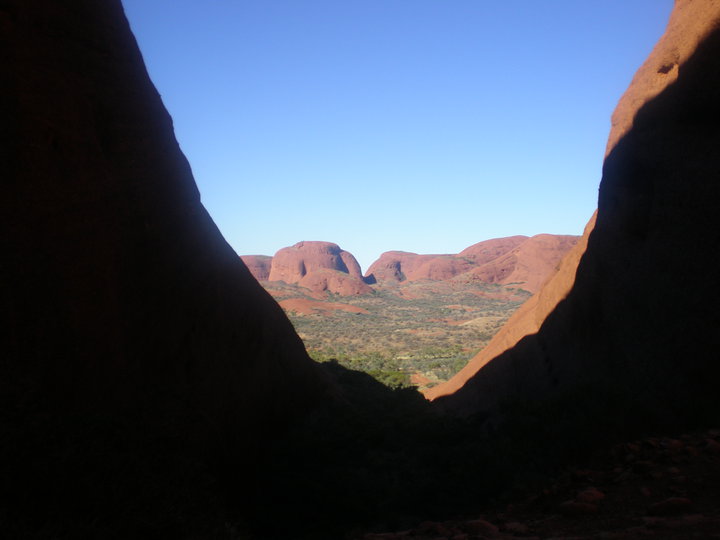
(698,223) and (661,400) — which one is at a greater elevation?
(698,223)

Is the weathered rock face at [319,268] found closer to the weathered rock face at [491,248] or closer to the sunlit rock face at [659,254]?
the weathered rock face at [491,248]

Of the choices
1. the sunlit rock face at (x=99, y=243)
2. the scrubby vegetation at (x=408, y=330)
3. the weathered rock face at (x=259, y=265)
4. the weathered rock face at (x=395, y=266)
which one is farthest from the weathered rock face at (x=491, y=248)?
the sunlit rock face at (x=99, y=243)

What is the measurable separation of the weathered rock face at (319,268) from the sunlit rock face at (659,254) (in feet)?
219

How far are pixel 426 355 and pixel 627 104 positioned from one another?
70.7ft

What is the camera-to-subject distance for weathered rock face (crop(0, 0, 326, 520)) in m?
3.91

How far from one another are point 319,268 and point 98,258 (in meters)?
86.0

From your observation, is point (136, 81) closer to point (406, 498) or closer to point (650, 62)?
point (406, 498)

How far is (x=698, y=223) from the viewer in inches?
267

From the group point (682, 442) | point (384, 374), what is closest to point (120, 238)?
point (682, 442)

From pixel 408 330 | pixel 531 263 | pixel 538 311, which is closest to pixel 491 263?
pixel 531 263

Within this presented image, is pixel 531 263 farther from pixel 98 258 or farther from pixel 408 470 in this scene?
pixel 98 258

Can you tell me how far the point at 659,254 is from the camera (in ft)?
25.1

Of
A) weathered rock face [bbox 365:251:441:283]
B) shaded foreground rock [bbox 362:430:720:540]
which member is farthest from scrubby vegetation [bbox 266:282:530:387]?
weathered rock face [bbox 365:251:441:283]

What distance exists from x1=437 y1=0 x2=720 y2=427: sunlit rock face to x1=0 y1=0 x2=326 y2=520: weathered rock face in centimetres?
602
